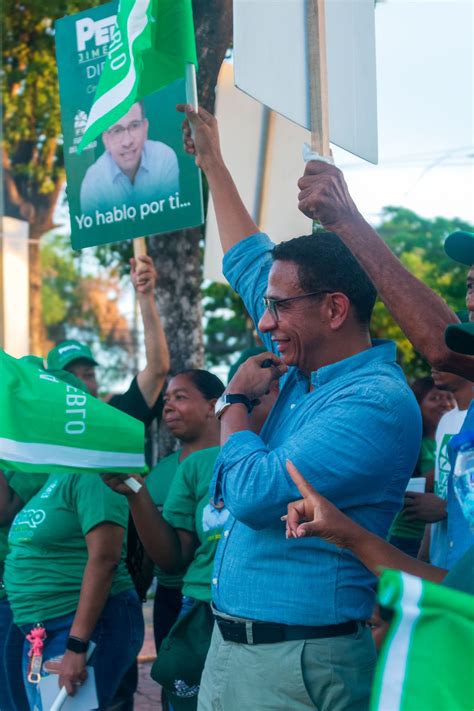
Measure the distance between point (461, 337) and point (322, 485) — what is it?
524 mm

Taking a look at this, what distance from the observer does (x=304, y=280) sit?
9.20 ft

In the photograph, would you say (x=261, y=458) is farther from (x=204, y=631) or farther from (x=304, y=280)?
(x=204, y=631)

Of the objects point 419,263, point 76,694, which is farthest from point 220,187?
point 419,263

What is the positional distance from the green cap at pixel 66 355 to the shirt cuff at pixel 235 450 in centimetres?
296

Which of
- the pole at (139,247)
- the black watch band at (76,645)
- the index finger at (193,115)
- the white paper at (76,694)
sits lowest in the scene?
the white paper at (76,694)


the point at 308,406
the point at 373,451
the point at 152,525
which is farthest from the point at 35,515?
the point at 373,451

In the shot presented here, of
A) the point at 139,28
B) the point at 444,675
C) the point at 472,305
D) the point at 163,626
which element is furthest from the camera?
the point at 163,626

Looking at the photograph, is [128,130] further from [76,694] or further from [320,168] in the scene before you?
[76,694]

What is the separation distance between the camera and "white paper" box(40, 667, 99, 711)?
12.7 feet

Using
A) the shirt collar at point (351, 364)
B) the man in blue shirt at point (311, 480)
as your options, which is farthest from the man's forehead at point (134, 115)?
the shirt collar at point (351, 364)

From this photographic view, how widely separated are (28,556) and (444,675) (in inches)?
113

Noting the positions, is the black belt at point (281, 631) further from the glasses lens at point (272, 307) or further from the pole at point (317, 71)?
the pole at point (317, 71)

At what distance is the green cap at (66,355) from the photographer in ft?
18.3

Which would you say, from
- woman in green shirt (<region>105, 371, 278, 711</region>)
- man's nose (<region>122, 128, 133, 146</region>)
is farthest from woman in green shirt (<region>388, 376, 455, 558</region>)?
man's nose (<region>122, 128, 133, 146</region>)
